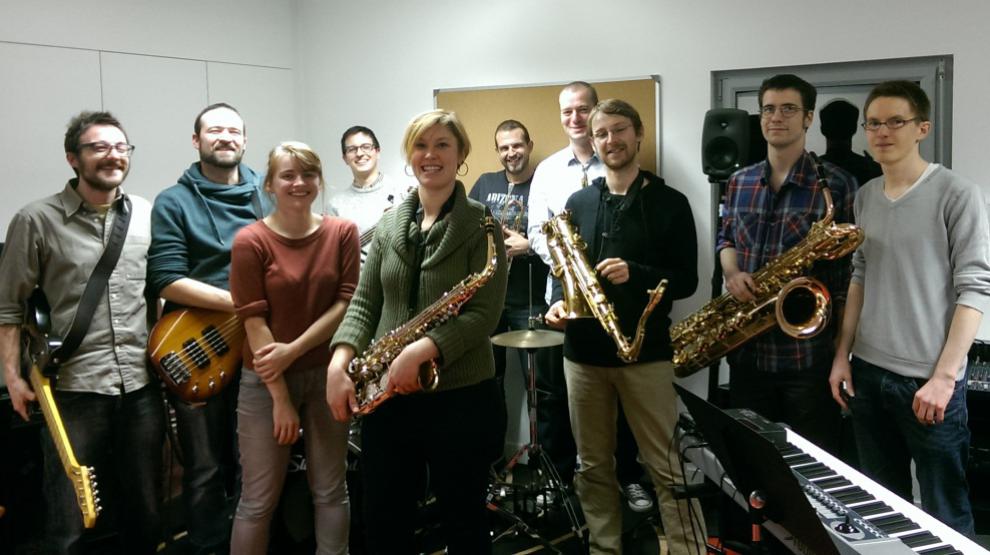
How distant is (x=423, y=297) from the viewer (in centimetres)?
208

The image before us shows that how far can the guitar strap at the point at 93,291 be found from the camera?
101 inches

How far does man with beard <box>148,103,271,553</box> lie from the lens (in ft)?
8.99

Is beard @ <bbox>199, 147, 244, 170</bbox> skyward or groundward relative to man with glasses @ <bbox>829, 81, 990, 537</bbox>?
skyward

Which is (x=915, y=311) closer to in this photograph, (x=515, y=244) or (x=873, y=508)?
(x=873, y=508)

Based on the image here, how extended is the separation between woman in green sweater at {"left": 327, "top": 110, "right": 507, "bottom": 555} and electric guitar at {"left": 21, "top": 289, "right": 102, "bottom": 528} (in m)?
0.95

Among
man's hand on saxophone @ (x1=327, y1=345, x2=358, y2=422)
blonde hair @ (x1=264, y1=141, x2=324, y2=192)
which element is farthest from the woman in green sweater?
blonde hair @ (x1=264, y1=141, x2=324, y2=192)

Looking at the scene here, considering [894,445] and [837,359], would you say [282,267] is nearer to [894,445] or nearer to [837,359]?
[837,359]

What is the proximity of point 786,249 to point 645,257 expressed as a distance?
493 millimetres

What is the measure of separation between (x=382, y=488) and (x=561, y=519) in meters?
1.68

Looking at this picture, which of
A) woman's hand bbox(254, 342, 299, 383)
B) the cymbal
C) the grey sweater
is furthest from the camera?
the cymbal

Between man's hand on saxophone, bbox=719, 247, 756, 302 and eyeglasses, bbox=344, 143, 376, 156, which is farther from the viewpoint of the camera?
eyeglasses, bbox=344, 143, 376, 156

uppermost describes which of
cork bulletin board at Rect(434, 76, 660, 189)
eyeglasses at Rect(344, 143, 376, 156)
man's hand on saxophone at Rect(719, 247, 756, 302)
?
cork bulletin board at Rect(434, 76, 660, 189)

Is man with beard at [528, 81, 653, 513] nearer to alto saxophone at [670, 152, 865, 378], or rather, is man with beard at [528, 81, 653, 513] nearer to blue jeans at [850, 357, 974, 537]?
alto saxophone at [670, 152, 865, 378]

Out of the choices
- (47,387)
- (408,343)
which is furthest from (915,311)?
(47,387)
